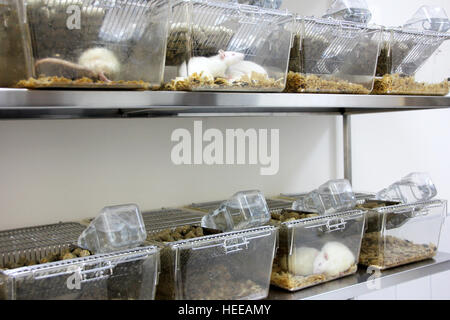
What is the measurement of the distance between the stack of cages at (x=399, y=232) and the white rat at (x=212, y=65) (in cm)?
67

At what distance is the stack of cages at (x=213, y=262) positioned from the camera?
1.18m

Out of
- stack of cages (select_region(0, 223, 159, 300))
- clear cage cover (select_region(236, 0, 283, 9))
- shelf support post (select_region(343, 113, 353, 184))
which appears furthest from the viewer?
shelf support post (select_region(343, 113, 353, 184))

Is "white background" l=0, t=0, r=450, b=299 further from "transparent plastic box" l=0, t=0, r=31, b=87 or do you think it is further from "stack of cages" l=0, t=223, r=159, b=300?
"transparent plastic box" l=0, t=0, r=31, b=87

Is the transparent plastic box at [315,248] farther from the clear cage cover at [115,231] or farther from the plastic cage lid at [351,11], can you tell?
the plastic cage lid at [351,11]

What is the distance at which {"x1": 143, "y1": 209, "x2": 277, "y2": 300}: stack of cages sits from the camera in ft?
3.86

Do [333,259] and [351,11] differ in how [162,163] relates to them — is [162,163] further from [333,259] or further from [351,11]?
[351,11]

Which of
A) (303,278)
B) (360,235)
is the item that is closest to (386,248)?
(360,235)

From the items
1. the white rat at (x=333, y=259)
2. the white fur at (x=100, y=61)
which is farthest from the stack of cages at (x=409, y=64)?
the white fur at (x=100, y=61)

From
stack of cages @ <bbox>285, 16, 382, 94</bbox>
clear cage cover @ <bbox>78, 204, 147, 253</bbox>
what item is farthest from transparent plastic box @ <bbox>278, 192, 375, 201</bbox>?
clear cage cover @ <bbox>78, 204, 147, 253</bbox>

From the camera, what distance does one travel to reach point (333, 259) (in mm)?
1484

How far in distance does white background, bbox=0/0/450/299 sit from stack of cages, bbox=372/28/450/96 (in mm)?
48

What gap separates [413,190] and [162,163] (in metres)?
0.89

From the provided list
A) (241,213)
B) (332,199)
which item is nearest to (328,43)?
(332,199)

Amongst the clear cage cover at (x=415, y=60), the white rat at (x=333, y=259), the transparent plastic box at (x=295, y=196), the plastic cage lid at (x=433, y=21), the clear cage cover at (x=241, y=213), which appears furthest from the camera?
the transparent plastic box at (x=295, y=196)
